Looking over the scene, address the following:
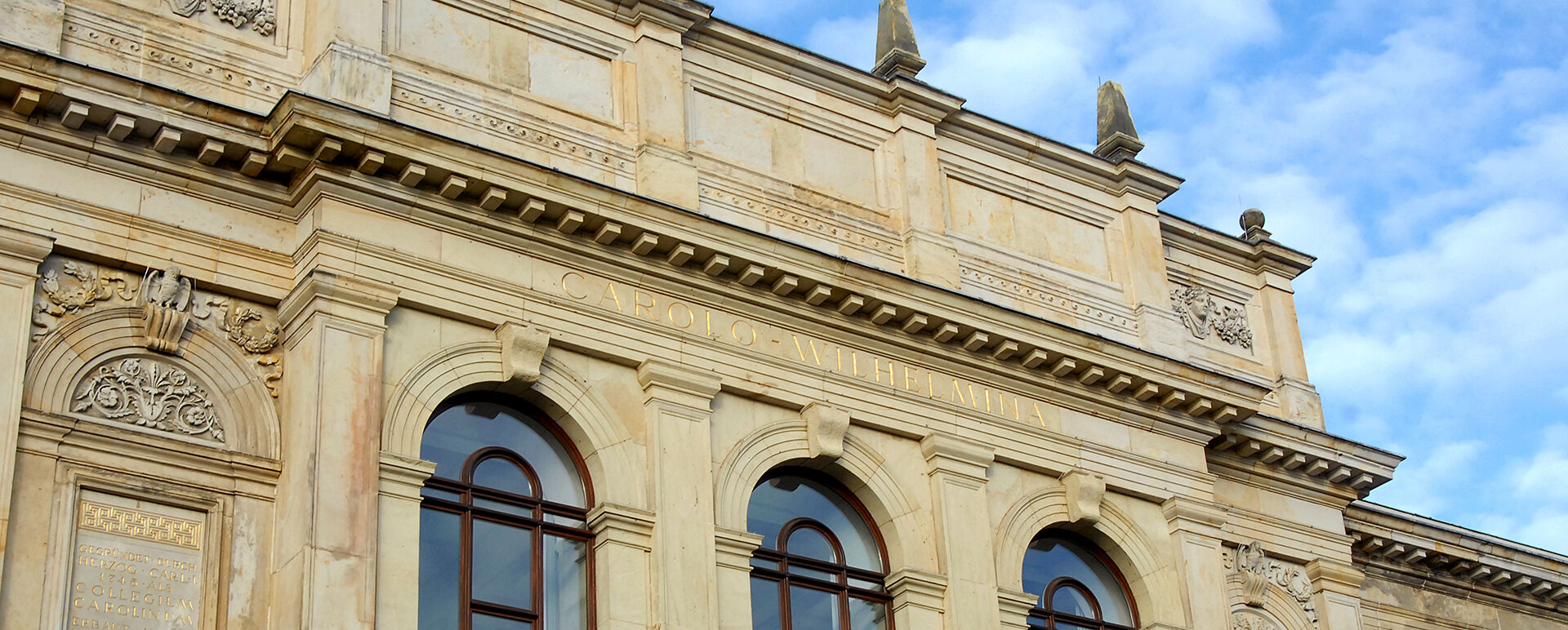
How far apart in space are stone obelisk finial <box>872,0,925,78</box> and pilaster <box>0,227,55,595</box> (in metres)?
10.7

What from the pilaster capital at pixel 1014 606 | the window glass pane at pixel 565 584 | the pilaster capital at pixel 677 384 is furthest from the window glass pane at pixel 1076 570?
the window glass pane at pixel 565 584

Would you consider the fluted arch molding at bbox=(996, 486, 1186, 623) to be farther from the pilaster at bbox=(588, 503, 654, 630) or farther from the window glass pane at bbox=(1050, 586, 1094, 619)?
the pilaster at bbox=(588, 503, 654, 630)

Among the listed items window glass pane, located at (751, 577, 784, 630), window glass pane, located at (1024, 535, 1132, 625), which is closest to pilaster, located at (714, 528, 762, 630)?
window glass pane, located at (751, 577, 784, 630)

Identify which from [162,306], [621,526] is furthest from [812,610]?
[162,306]

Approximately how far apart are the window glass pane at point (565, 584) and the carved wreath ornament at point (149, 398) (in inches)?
130

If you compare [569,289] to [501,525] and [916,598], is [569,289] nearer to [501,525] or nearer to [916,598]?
[501,525]

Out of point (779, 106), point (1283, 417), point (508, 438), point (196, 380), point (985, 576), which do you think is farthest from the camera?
point (1283, 417)

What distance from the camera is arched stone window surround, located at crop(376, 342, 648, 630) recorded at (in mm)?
18641

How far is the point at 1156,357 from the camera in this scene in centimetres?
2466

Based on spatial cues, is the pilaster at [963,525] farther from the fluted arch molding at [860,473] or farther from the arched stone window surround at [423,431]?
the arched stone window surround at [423,431]

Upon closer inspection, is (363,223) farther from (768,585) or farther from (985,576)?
(985,576)

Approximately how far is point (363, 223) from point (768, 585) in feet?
17.9

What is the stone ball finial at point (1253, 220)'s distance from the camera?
28.9 meters

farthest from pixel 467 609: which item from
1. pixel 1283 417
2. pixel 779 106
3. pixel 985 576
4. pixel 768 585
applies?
pixel 1283 417
